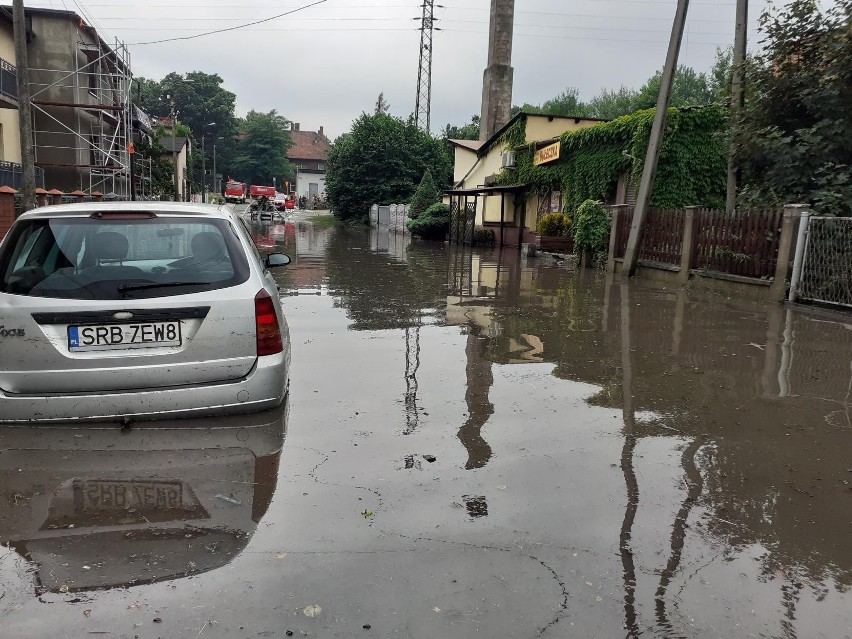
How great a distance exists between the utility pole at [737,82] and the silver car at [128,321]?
38.0 ft

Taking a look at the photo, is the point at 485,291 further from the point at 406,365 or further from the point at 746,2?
the point at 746,2

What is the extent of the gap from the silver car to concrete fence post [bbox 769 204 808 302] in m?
9.50

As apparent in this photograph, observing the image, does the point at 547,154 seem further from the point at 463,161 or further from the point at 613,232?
the point at 463,161

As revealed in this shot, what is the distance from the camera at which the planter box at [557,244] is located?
74.6 ft

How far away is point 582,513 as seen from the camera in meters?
3.57

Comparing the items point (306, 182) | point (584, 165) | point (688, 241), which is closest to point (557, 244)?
point (584, 165)

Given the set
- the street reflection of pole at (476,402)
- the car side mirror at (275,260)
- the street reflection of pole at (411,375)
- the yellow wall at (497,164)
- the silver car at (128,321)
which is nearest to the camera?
the silver car at (128,321)

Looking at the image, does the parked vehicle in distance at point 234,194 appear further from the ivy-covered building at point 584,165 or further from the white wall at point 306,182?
the ivy-covered building at point 584,165

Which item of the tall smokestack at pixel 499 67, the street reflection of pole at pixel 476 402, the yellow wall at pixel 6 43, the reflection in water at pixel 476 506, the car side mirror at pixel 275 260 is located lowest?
the street reflection of pole at pixel 476 402

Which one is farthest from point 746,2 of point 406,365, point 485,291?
point 406,365

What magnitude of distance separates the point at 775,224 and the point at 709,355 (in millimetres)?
5433

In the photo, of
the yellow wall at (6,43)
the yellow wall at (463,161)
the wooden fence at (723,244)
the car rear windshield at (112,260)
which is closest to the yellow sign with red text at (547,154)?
the wooden fence at (723,244)

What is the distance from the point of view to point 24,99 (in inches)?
595

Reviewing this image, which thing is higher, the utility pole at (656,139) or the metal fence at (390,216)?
the utility pole at (656,139)
